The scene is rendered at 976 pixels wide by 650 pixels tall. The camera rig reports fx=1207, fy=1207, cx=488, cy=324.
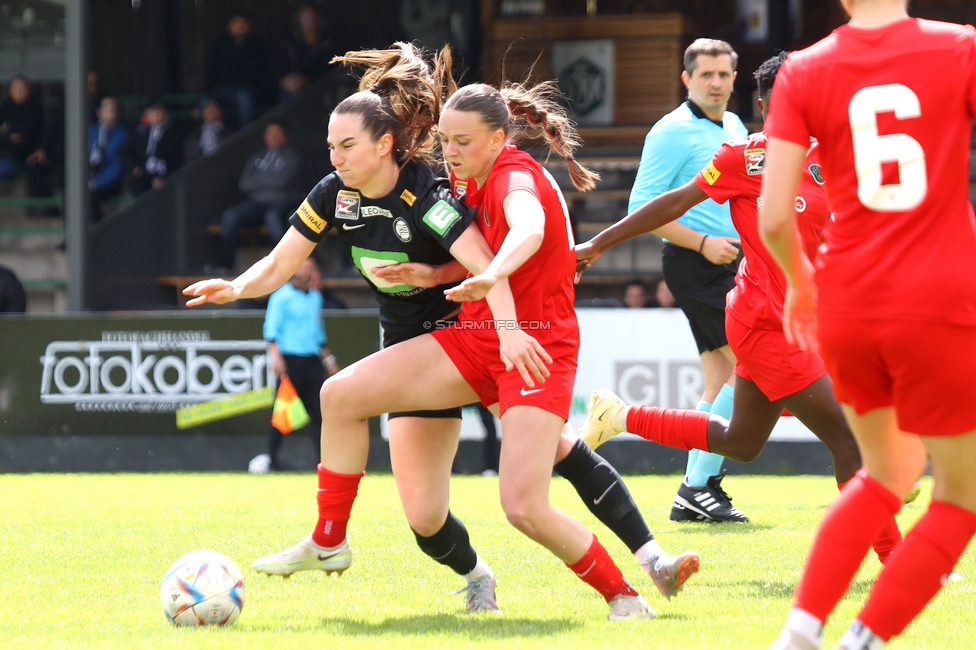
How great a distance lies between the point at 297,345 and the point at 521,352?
765cm

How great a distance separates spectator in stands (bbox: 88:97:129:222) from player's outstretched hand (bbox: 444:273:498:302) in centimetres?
1375

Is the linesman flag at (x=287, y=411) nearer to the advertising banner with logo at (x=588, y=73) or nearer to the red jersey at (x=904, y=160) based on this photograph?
the advertising banner with logo at (x=588, y=73)

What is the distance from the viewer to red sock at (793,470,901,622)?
10.1 ft

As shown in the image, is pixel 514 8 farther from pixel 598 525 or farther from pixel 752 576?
pixel 752 576

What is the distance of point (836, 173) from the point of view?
3.03 metres

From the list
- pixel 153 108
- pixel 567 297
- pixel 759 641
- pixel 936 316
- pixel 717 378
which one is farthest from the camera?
pixel 153 108

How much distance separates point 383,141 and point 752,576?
236 centimetres

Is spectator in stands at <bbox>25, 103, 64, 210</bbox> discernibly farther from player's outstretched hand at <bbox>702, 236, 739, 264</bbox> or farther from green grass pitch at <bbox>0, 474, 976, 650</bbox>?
player's outstretched hand at <bbox>702, 236, 739, 264</bbox>

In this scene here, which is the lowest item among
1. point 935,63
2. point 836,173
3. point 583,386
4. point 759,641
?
point 583,386

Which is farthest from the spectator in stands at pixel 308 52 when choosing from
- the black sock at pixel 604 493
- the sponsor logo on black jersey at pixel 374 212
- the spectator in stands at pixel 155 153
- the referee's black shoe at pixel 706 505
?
the black sock at pixel 604 493

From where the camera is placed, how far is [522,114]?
14.5 feet

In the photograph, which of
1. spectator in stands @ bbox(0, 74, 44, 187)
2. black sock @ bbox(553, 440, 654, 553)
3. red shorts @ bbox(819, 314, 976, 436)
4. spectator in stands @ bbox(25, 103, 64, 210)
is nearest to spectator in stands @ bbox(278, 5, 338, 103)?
spectator in stands @ bbox(25, 103, 64, 210)

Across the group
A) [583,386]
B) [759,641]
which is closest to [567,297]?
[759,641]

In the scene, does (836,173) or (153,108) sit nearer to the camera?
(836,173)
